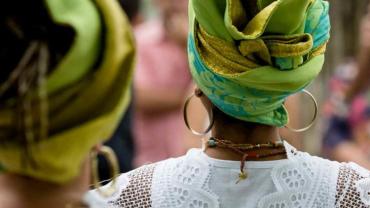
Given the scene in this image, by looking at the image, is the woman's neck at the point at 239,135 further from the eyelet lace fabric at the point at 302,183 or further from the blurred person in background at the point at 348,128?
the blurred person in background at the point at 348,128

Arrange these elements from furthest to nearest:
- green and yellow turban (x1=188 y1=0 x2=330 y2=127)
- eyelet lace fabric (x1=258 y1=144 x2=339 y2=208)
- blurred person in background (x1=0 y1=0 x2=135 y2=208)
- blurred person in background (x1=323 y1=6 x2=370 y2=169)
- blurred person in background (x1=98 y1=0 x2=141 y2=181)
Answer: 1. blurred person in background (x1=323 y1=6 x2=370 y2=169)
2. blurred person in background (x1=98 y1=0 x2=141 y2=181)
3. eyelet lace fabric (x1=258 y1=144 x2=339 y2=208)
4. green and yellow turban (x1=188 y1=0 x2=330 y2=127)
5. blurred person in background (x1=0 y1=0 x2=135 y2=208)

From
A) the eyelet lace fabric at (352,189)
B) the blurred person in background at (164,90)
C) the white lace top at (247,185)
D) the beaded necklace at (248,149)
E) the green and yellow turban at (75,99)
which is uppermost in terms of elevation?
the green and yellow turban at (75,99)

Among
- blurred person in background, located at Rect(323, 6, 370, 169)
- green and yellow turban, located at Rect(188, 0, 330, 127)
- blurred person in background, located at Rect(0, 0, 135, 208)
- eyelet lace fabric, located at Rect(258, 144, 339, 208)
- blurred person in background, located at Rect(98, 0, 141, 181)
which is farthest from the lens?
blurred person in background, located at Rect(323, 6, 370, 169)

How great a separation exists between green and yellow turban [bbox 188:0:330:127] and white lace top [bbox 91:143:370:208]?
0.54 ft

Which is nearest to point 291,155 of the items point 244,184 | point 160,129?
point 244,184

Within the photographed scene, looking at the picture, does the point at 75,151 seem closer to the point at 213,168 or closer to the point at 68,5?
the point at 68,5

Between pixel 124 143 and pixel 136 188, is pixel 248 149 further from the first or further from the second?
pixel 124 143

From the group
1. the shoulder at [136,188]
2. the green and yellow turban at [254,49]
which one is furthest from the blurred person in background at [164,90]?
the green and yellow turban at [254,49]

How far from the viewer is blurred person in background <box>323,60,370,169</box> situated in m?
7.27

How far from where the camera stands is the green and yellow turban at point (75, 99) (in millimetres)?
2705

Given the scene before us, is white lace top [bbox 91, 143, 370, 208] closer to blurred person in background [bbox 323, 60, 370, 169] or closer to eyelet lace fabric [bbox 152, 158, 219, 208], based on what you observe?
eyelet lace fabric [bbox 152, 158, 219, 208]

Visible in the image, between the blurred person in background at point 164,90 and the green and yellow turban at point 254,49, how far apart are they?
333cm

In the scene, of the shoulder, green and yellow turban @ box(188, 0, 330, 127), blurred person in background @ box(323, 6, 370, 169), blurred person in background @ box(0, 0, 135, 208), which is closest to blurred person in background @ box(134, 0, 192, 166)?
blurred person in background @ box(323, 6, 370, 169)

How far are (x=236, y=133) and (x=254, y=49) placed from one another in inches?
13.3
